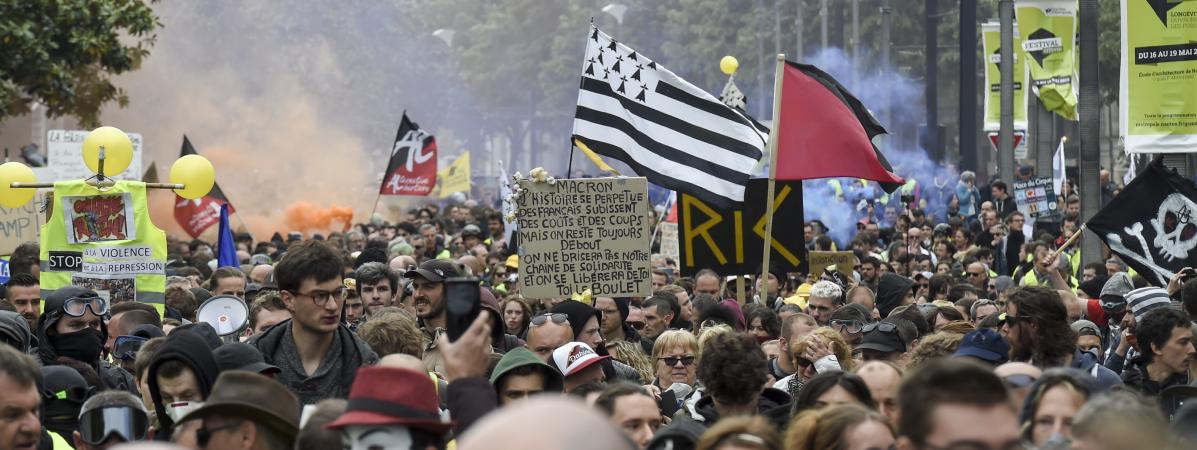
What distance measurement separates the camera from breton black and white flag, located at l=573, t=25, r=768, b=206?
37.7 feet

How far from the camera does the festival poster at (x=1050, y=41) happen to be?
2372 cm

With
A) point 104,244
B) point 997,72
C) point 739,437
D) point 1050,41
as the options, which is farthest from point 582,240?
point 997,72

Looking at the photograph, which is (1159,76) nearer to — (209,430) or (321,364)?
(321,364)

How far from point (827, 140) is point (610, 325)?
216cm

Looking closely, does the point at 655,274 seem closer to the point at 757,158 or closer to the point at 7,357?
the point at 757,158

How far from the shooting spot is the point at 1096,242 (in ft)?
53.1

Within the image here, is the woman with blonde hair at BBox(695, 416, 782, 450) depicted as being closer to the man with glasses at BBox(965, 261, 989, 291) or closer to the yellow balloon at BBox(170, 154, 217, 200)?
the yellow balloon at BBox(170, 154, 217, 200)

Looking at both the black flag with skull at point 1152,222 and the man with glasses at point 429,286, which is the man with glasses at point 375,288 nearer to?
the man with glasses at point 429,286

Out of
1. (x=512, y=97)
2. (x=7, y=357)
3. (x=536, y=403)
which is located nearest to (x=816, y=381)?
(x=7, y=357)

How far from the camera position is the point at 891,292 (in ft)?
41.3

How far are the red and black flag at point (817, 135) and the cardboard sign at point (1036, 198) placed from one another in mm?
9960

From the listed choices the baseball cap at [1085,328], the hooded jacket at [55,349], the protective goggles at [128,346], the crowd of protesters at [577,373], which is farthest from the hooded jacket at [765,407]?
the protective goggles at [128,346]

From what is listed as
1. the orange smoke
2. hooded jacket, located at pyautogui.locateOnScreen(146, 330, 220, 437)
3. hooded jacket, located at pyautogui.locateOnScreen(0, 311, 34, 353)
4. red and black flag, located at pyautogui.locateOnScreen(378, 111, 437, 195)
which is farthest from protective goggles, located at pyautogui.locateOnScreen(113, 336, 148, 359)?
the orange smoke

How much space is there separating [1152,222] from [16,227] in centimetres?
900
